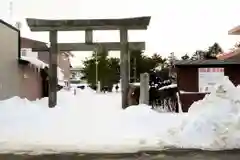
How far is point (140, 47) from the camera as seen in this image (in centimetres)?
2178

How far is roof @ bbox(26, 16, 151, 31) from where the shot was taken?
69.4 feet

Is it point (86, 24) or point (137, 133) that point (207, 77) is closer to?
point (86, 24)

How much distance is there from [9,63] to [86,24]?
711cm

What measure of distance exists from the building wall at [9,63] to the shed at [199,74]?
30.7 ft

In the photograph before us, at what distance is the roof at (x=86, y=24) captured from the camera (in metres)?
21.1

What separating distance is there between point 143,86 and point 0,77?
24.2ft

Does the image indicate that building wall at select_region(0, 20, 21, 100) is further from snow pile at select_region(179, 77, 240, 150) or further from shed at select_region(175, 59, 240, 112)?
snow pile at select_region(179, 77, 240, 150)

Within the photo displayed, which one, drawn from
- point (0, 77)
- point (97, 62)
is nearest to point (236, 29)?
point (0, 77)

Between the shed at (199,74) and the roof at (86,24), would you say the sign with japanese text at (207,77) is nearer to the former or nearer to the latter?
the shed at (199,74)

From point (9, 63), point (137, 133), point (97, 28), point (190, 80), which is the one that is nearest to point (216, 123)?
point (137, 133)

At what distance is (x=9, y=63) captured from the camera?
26.6 meters

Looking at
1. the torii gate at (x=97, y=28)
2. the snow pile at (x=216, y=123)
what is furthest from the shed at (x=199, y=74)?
the snow pile at (x=216, y=123)

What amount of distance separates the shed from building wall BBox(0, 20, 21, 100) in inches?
369

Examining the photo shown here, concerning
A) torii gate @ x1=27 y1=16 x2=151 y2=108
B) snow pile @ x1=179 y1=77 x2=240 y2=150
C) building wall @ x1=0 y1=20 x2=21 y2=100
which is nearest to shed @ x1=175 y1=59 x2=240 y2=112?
torii gate @ x1=27 y1=16 x2=151 y2=108
